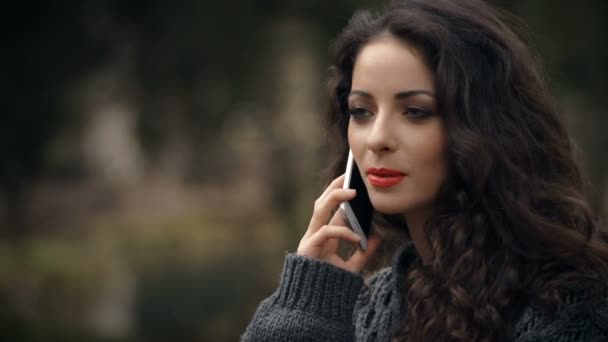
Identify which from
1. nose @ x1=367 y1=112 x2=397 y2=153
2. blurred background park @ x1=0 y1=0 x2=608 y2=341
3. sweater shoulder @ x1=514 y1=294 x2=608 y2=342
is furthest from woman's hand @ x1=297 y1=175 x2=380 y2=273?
blurred background park @ x1=0 y1=0 x2=608 y2=341

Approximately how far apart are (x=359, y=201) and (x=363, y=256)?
175 mm

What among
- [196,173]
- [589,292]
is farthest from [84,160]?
[589,292]

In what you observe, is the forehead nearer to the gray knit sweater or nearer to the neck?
the neck

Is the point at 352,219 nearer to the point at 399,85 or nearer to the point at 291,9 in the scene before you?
the point at 399,85

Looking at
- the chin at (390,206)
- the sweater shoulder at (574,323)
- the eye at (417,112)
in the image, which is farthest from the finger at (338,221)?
the sweater shoulder at (574,323)

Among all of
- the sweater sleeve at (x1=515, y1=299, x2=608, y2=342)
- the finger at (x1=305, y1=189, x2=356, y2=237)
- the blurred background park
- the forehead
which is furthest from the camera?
the blurred background park

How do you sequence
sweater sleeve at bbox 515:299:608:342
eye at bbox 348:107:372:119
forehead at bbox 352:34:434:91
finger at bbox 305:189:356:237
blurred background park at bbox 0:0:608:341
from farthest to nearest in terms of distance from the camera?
blurred background park at bbox 0:0:608:341
finger at bbox 305:189:356:237
eye at bbox 348:107:372:119
forehead at bbox 352:34:434:91
sweater sleeve at bbox 515:299:608:342

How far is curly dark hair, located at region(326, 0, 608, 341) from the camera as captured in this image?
2.23m

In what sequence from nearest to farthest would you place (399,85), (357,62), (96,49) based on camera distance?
1. (399,85)
2. (357,62)
3. (96,49)

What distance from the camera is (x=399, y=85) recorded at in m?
2.33

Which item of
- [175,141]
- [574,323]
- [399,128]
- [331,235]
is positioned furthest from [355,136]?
[175,141]

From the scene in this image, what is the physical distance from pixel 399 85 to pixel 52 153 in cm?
606

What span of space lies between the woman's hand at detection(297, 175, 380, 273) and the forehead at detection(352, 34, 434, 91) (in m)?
0.38

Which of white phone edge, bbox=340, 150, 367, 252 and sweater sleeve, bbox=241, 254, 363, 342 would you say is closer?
sweater sleeve, bbox=241, 254, 363, 342
